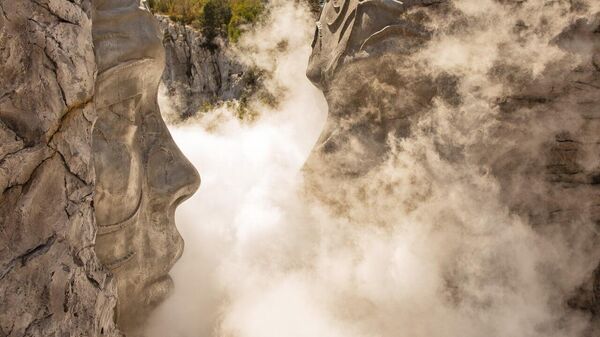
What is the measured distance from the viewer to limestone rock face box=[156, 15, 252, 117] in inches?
477

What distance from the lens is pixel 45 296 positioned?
2.04 m

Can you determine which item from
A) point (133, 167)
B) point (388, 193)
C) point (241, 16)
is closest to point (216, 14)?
point (241, 16)

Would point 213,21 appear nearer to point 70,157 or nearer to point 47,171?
point 70,157

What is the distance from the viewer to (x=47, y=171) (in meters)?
2.11

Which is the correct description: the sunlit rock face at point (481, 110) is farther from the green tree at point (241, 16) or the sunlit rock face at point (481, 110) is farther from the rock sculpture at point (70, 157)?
the green tree at point (241, 16)

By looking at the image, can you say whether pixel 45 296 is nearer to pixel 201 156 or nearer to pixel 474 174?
pixel 474 174

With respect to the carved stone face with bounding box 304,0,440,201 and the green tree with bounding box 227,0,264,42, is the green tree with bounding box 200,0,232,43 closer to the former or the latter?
the green tree with bounding box 227,0,264,42

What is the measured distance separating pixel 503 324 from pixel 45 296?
2662 millimetres

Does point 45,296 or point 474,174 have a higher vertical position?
point 474,174

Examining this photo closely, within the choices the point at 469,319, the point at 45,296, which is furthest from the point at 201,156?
the point at 45,296

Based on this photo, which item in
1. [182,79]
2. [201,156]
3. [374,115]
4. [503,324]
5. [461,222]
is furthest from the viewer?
[182,79]

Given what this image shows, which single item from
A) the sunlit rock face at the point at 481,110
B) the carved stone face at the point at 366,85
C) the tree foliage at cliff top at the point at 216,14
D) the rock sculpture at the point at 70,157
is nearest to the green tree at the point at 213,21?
the tree foliage at cliff top at the point at 216,14

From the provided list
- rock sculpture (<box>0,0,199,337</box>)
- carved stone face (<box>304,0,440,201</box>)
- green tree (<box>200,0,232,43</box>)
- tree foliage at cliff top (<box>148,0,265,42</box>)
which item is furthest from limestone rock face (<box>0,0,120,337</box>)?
green tree (<box>200,0,232,43</box>)

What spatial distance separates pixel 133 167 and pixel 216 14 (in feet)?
34.2
